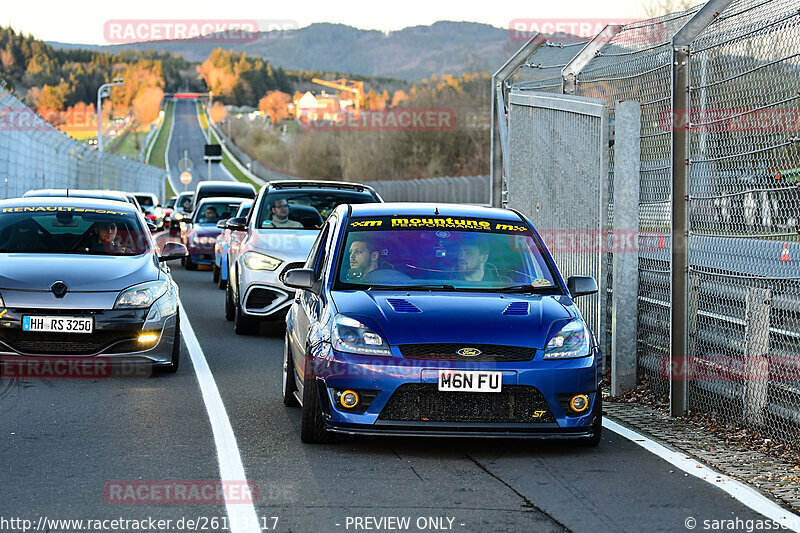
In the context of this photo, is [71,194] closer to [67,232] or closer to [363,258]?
[67,232]

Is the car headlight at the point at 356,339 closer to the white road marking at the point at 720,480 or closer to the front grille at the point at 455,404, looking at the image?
the front grille at the point at 455,404

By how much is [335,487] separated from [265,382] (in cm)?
416

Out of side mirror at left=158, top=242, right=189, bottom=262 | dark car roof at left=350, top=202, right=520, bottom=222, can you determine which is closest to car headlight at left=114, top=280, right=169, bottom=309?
side mirror at left=158, top=242, right=189, bottom=262

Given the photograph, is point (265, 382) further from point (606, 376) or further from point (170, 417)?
point (606, 376)

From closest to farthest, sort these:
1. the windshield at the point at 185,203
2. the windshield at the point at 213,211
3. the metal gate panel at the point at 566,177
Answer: the metal gate panel at the point at 566,177 → the windshield at the point at 213,211 → the windshield at the point at 185,203

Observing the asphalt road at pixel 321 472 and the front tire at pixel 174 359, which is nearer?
the asphalt road at pixel 321 472

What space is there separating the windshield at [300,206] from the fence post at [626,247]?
5.81m

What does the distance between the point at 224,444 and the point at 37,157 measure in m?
29.2

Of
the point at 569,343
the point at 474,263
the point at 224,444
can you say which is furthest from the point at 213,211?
the point at 569,343

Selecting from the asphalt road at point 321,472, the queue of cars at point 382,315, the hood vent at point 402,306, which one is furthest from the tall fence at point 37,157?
the hood vent at point 402,306

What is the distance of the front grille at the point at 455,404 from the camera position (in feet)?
23.4

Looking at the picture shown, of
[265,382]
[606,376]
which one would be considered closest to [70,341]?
[265,382]

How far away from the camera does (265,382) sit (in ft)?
34.2

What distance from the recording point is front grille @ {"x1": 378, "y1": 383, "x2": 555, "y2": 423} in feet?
23.4
